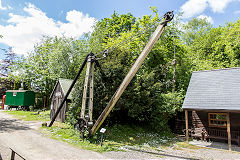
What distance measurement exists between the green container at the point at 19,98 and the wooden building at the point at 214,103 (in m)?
26.1

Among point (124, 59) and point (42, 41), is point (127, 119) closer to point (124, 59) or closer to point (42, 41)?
point (124, 59)

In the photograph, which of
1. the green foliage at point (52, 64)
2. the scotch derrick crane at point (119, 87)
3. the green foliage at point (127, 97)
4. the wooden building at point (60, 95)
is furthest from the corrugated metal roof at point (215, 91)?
the green foliage at point (52, 64)

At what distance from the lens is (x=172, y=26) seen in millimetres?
23516


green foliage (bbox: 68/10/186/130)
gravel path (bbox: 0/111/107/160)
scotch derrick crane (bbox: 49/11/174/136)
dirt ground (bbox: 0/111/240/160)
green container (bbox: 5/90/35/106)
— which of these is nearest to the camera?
gravel path (bbox: 0/111/107/160)

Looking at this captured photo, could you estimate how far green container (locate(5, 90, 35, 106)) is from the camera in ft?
88.9

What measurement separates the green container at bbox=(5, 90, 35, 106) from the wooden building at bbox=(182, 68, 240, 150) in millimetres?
26106

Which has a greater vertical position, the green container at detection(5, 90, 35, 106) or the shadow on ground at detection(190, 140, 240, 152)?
the green container at detection(5, 90, 35, 106)

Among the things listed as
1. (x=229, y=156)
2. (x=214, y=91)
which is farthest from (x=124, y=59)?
(x=229, y=156)

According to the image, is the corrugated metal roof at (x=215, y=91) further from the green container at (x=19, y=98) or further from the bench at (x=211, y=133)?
the green container at (x=19, y=98)

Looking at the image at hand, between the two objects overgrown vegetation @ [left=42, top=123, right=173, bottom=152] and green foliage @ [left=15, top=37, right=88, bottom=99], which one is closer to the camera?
overgrown vegetation @ [left=42, top=123, right=173, bottom=152]

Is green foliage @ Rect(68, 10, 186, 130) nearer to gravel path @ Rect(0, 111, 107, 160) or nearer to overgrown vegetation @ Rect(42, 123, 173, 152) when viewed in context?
overgrown vegetation @ Rect(42, 123, 173, 152)

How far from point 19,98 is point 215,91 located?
95.8ft

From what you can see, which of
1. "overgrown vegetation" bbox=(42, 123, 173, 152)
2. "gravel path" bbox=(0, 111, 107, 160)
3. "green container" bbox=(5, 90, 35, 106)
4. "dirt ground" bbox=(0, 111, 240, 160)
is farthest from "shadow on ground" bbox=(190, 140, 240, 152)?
"green container" bbox=(5, 90, 35, 106)

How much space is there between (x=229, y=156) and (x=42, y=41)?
37654 mm
